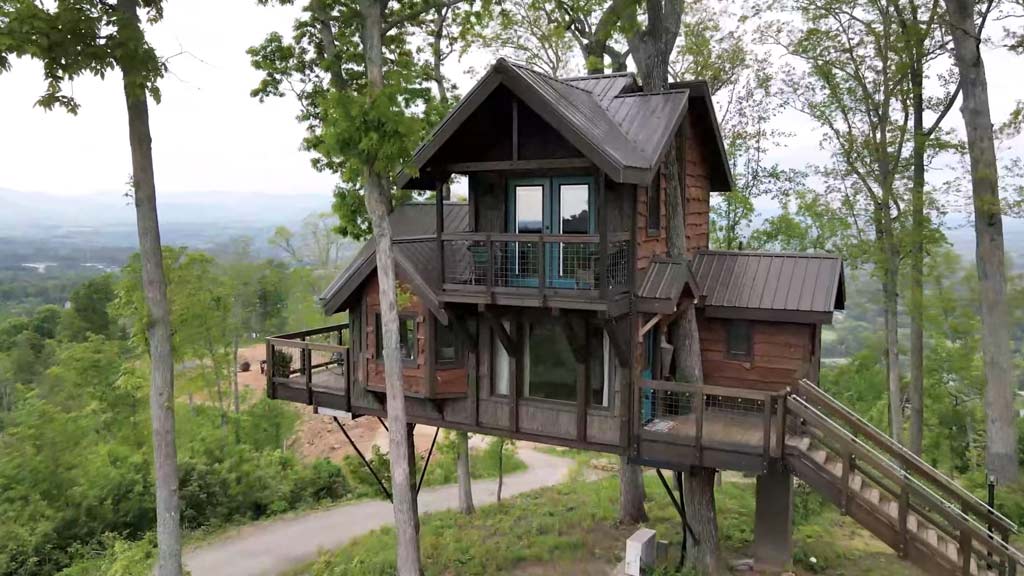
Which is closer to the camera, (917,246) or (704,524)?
(704,524)

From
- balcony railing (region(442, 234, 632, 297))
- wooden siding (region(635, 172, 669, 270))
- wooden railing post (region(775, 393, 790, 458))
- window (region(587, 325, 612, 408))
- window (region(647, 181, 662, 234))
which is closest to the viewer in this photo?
wooden railing post (region(775, 393, 790, 458))

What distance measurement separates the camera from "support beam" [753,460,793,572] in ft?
39.7

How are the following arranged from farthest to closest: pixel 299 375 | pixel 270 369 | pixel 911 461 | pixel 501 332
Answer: pixel 299 375, pixel 270 369, pixel 501 332, pixel 911 461

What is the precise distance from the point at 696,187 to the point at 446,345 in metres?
6.45

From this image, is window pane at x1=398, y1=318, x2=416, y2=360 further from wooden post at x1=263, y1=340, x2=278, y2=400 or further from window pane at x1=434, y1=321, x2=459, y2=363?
wooden post at x1=263, y1=340, x2=278, y2=400

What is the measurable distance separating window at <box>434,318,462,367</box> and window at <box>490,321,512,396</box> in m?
0.66

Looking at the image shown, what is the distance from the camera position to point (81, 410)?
83.6 ft

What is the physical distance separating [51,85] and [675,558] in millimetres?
13532

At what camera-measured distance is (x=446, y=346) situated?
11.8m

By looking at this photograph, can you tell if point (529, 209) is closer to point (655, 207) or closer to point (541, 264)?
point (541, 264)

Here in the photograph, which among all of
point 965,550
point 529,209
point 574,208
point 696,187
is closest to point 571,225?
point 574,208

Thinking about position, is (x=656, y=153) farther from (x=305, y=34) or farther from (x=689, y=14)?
(x=689, y=14)

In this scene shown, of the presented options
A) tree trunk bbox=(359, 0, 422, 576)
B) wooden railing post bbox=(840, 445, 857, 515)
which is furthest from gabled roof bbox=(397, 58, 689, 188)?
wooden railing post bbox=(840, 445, 857, 515)

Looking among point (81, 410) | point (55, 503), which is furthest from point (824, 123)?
point (81, 410)
